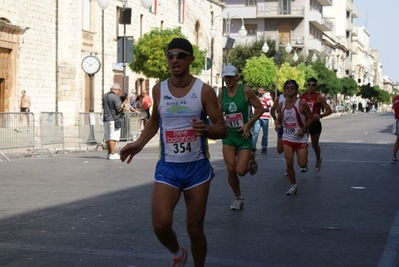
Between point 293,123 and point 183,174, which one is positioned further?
point 293,123

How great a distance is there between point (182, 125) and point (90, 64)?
2170cm

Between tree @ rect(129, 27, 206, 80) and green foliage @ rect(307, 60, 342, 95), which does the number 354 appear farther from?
green foliage @ rect(307, 60, 342, 95)

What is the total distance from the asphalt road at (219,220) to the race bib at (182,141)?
3.51 feet

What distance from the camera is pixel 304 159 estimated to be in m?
13.2

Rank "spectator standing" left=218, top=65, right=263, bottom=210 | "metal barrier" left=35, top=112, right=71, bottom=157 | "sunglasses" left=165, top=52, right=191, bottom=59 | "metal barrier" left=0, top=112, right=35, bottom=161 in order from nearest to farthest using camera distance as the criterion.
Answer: "sunglasses" left=165, top=52, right=191, bottom=59 → "spectator standing" left=218, top=65, right=263, bottom=210 → "metal barrier" left=0, top=112, right=35, bottom=161 → "metal barrier" left=35, top=112, right=71, bottom=157

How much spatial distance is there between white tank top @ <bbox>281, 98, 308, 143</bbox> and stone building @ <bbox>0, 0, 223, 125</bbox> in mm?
18407

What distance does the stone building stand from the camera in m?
34.9

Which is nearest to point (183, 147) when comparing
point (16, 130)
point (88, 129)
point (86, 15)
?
point (16, 130)

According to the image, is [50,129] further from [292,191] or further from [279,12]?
[279,12]

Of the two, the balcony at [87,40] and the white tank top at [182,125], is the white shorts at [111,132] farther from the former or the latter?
the balcony at [87,40]

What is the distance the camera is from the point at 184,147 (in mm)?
6441

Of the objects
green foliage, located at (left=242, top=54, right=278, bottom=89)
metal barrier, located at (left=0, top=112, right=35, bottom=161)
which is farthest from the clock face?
green foliage, located at (left=242, top=54, right=278, bottom=89)

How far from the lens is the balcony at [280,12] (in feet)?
277

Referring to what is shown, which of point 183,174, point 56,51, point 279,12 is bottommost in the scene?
point 183,174
